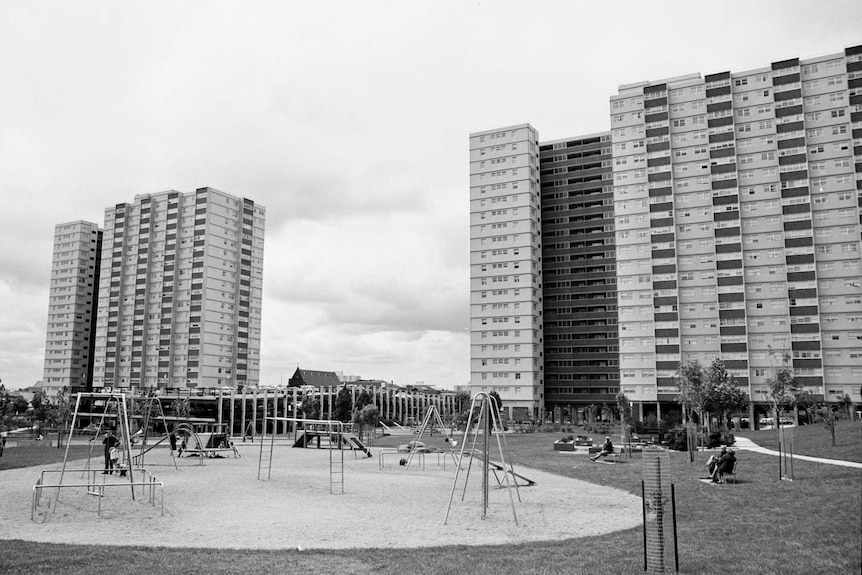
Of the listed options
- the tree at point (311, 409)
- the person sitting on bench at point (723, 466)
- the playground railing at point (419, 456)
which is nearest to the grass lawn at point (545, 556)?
the person sitting on bench at point (723, 466)

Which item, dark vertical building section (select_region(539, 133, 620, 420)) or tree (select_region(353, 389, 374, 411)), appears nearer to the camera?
tree (select_region(353, 389, 374, 411))

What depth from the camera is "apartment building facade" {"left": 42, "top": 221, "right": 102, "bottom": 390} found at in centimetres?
14850

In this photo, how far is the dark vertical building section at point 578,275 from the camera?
116 metres

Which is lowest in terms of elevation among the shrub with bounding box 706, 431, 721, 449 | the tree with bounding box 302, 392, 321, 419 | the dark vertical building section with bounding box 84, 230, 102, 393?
the tree with bounding box 302, 392, 321, 419

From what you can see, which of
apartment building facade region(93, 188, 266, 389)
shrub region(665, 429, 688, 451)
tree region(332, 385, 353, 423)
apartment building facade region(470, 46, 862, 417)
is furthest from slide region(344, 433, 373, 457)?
apartment building facade region(93, 188, 266, 389)

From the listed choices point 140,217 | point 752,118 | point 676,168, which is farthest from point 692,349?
point 140,217

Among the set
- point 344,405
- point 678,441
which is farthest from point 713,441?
point 344,405

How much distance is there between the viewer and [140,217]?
141250mm

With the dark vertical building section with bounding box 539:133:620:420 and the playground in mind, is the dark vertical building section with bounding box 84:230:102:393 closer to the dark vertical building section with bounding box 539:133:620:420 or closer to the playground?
the dark vertical building section with bounding box 539:133:620:420

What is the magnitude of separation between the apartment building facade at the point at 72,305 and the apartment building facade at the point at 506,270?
294 ft

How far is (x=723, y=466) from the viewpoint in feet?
80.6

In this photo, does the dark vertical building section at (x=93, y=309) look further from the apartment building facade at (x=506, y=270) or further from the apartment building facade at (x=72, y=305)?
the apartment building facade at (x=506, y=270)

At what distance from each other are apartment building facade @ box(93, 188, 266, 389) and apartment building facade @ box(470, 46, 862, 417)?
5490cm

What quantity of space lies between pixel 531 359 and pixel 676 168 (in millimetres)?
37018
